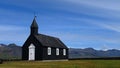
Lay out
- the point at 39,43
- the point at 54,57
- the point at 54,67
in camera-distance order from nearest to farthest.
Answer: the point at 54,67 → the point at 39,43 → the point at 54,57

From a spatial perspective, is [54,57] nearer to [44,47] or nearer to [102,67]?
[44,47]

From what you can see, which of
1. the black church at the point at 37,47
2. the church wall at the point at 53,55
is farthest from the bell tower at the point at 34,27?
the church wall at the point at 53,55

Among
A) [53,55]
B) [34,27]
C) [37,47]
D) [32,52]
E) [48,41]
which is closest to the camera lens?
[37,47]

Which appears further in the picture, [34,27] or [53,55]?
[53,55]

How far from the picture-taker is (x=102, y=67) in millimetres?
57312

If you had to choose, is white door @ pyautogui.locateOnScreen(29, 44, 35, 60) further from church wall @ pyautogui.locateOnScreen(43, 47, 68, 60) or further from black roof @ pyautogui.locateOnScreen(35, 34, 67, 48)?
church wall @ pyautogui.locateOnScreen(43, 47, 68, 60)

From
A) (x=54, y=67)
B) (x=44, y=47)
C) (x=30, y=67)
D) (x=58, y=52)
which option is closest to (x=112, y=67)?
(x=54, y=67)

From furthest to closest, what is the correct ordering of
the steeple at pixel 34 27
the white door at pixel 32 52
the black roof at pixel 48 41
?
the steeple at pixel 34 27, the black roof at pixel 48 41, the white door at pixel 32 52

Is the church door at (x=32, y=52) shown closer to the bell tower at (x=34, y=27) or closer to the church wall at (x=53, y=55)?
the church wall at (x=53, y=55)

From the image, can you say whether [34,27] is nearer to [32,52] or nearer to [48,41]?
[48,41]

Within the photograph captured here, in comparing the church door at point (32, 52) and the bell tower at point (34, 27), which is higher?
the bell tower at point (34, 27)

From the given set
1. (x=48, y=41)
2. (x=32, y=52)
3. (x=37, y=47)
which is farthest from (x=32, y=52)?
(x=48, y=41)

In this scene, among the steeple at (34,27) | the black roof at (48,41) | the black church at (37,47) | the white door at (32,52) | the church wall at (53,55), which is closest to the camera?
the black church at (37,47)

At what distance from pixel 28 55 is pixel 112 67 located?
37.0 metres
